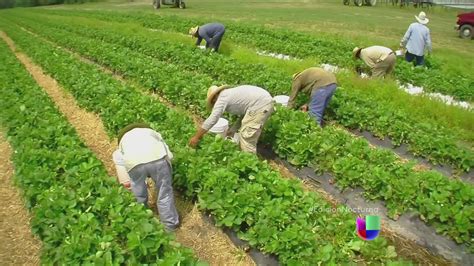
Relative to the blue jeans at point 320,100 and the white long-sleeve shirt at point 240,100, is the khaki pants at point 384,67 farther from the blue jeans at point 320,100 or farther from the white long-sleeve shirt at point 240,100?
the white long-sleeve shirt at point 240,100

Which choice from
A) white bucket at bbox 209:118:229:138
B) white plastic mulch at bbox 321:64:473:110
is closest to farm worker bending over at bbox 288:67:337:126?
white bucket at bbox 209:118:229:138

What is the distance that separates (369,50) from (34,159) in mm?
8462

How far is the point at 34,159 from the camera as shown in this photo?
5.45m

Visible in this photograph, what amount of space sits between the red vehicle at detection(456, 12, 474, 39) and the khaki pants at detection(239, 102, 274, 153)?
20.4 m

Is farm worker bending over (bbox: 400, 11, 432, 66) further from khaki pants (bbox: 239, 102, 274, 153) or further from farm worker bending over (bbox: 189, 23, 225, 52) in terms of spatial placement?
khaki pants (bbox: 239, 102, 274, 153)

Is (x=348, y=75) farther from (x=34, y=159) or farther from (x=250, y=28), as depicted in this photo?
(x=250, y=28)

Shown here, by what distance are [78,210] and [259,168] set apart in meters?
2.36

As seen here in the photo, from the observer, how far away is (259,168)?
562 cm

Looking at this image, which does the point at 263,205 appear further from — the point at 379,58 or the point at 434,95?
the point at 379,58

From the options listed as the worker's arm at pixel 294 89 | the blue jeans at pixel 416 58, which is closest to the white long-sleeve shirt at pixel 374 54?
the blue jeans at pixel 416 58

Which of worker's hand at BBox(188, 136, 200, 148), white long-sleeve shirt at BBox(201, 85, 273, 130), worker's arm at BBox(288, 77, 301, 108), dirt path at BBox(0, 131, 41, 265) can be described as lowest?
dirt path at BBox(0, 131, 41, 265)

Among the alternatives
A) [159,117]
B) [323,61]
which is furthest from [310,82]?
[323,61]

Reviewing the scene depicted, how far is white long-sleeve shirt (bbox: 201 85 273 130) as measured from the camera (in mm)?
6023

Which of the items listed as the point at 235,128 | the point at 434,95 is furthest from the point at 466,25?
the point at 235,128
